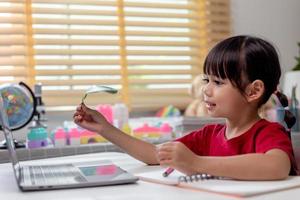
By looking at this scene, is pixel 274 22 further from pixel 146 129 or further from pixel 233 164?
pixel 233 164

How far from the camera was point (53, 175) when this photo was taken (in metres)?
0.79

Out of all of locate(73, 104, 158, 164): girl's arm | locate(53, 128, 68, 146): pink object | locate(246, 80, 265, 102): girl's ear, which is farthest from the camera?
locate(53, 128, 68, 146): pink object

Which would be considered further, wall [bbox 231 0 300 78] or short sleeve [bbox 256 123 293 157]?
wall [bbox 231 0 300 78]

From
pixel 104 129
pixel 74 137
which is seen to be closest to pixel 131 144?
pixel 104 129

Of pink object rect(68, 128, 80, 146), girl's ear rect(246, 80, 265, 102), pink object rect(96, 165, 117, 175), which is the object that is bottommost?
pink object rect(68, 128, 80, 146)

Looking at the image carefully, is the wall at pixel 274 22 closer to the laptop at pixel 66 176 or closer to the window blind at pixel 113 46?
the window blind at pixel 113 46

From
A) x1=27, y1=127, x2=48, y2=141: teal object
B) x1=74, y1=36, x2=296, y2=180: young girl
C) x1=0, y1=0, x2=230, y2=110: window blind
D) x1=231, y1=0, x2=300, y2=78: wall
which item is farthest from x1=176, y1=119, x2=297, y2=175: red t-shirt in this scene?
x1=231, y1=0, x2=300, y2=78: wall

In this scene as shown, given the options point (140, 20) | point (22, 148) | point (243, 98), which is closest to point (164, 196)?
point (243, 98)

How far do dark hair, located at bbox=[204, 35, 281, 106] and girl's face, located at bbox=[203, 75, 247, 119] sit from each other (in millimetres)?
11

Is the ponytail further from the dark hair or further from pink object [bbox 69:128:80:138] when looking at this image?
pink object [bbox 69:128:80:138]

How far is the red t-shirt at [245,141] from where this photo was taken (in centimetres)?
80

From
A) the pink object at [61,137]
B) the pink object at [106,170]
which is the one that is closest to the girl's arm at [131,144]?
the pink object at [106,170]

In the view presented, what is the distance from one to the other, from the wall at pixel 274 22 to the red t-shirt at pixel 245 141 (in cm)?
142

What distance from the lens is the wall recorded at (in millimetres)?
2363
